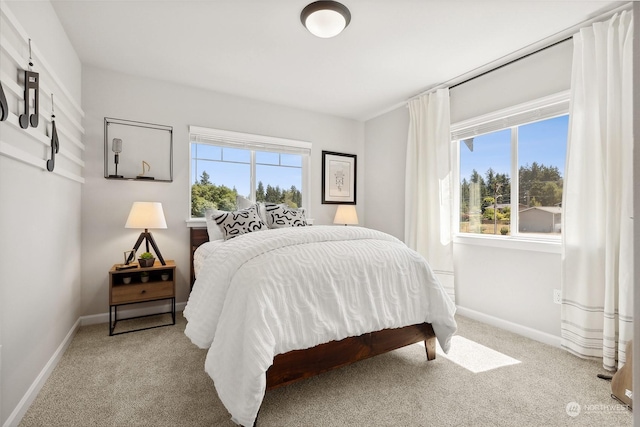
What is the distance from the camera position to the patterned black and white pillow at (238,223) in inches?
112

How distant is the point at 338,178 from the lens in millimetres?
4418

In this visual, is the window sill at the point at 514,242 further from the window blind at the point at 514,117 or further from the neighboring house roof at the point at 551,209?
the window blind at the point at 514,117

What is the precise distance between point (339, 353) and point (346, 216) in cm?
253

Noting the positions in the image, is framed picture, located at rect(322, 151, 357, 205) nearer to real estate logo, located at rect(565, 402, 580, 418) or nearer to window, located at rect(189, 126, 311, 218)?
window, located at rect(189, 126, 311, 218)

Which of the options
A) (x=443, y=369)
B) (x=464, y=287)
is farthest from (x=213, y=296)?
(x=464, y=287)

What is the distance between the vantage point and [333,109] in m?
4.13

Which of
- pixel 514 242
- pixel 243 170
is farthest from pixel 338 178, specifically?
pixel 514 242

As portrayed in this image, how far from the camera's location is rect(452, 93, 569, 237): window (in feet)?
8.26

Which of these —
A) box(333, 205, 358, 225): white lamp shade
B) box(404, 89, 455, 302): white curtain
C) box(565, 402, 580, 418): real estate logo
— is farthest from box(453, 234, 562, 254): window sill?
box(333, 205, 358, 225): white lamp shade

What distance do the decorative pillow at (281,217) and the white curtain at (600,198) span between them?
2316 millimetres

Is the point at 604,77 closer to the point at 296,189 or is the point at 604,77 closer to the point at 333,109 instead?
the point at 333,109

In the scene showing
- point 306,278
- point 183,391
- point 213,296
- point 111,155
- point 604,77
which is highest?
point 604,77

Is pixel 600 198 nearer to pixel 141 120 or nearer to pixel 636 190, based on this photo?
pixel 636 190

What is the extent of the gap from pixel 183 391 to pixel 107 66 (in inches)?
118
